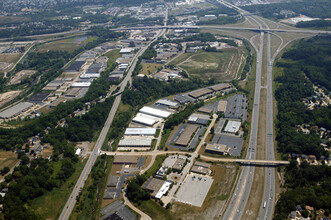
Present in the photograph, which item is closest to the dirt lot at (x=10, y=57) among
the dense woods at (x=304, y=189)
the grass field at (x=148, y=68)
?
the grass field at (x=148, y=68)

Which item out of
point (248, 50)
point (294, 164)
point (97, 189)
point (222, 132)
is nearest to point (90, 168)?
point (97, 189)

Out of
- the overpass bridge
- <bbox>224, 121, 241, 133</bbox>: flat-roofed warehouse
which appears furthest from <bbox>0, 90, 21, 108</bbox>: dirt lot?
<bbox>224, 121, 241, 133</bbox>: flat-roofed warehouse

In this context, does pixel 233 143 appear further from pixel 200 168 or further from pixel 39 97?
pixel 39 97

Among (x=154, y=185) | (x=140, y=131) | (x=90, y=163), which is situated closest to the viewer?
(x=154, y=185)

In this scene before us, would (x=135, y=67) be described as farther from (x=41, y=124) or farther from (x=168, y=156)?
(x=168, y=156)

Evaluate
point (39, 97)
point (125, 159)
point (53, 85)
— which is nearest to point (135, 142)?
point (125, 159)

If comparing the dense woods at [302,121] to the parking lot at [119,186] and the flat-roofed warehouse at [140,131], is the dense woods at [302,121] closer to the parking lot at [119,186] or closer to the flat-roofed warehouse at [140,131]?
the parking lot at [119,186]
